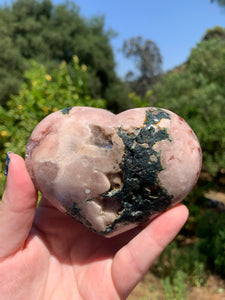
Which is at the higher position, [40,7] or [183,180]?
[40,7]

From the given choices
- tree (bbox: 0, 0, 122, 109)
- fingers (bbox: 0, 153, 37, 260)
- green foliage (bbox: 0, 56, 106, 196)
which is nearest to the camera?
fingers (bbox: 0, 153, 37, 260)

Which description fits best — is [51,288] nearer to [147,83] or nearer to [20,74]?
[20,74]

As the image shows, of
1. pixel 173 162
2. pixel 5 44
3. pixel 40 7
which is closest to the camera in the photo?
pixel 173 162

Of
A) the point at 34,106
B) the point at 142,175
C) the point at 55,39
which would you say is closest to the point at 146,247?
the point at 142,175

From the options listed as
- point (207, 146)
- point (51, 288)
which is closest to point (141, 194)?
point (51, 288)

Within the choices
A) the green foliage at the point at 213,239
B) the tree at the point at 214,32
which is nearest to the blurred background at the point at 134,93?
the green foliage at the point at 213,239

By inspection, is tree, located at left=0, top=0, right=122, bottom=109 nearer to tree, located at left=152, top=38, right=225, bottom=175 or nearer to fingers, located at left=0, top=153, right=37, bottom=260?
tree, located at left=152, top=38, right=225, bottom=175

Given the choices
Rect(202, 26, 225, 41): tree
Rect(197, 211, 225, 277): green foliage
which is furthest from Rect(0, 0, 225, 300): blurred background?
Rect(202, 26, 225, 41): tree
